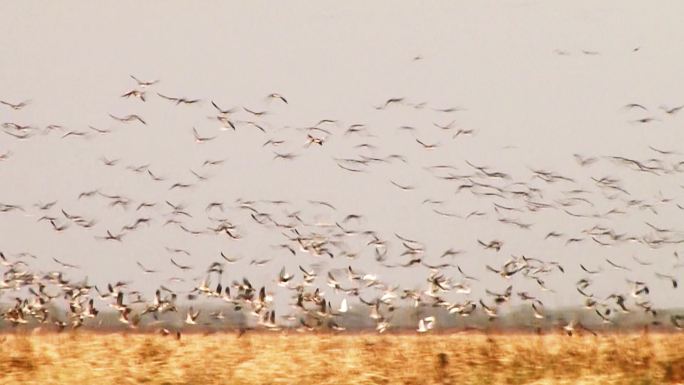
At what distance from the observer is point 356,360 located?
26.5 meters

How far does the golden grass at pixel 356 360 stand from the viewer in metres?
25.8

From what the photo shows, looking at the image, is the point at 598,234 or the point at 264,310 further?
the point at 598,234

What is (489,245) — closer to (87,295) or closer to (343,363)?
(343,363)

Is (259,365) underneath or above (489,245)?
underneath

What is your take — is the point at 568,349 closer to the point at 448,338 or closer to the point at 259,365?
the point at 448,338

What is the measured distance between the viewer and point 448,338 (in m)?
27.3

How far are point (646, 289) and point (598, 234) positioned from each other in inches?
53.5

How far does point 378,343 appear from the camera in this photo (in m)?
27.2

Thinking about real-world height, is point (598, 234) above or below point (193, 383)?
above

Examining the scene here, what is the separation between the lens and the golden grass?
25.8m

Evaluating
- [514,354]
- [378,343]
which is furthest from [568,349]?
[378,343]

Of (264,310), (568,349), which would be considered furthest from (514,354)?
(264,310)

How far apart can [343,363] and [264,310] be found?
4.47 feet

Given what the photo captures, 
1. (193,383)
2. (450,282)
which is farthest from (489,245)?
(193,383)
